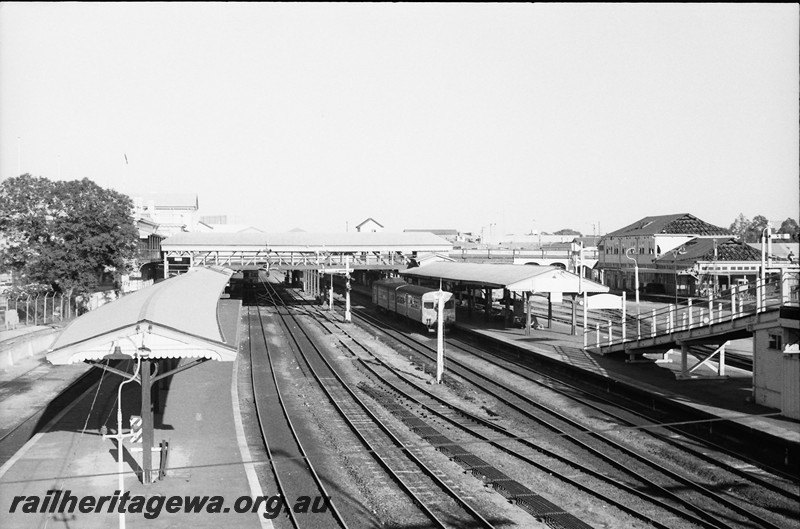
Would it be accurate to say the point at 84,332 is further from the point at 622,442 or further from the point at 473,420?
the point at 622,442

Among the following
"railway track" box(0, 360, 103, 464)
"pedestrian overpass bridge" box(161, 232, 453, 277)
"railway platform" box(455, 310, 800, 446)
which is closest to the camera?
"railway track" box(0, 360, 103, 464)

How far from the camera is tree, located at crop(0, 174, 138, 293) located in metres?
41.2

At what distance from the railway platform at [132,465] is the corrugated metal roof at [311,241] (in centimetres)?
3068

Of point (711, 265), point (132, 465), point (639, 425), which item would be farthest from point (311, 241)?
point (132, 465)

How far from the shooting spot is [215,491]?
45.1 ft

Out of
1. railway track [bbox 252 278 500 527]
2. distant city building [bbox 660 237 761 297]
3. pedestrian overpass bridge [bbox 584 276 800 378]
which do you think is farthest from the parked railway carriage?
distant city building [bbox 660 237 761 297]

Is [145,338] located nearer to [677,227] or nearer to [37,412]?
[37,412]

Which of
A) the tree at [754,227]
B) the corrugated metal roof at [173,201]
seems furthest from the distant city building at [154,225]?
the tree at [754,227]

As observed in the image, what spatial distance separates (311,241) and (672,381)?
123ft

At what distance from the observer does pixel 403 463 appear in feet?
55.6

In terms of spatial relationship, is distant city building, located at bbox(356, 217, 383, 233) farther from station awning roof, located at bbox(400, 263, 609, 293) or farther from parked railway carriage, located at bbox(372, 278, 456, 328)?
station awning roof, located at bbox(400, 263, 609, 293)

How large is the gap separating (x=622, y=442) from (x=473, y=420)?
444 centimetres

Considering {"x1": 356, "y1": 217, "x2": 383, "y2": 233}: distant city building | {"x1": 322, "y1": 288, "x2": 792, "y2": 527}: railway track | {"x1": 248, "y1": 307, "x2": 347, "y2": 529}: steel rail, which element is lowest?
{"x1": 322, "y1": 288, "x2": 792, "y2": 527}: railway track

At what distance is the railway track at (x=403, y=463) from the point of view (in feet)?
44.3
